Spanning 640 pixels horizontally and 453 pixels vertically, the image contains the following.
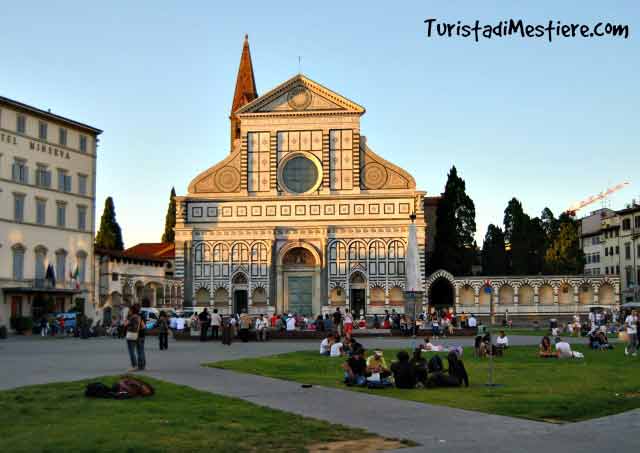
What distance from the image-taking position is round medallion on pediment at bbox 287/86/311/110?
68750mm

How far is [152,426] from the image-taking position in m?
12.4

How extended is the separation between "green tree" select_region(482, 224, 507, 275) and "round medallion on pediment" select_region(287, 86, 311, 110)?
23133 millimetres

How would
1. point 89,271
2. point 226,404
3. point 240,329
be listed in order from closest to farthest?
point 226,404 → point 240,329 → point 89,271

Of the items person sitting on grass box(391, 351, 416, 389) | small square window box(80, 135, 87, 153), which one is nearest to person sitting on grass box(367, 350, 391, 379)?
person sitting on grass box(391, 351, 416, 389)

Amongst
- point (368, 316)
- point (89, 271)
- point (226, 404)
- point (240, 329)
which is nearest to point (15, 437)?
point (226, 404)

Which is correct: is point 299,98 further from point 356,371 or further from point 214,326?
point 356,371

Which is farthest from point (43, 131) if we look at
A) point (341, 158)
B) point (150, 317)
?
point (341, 158)

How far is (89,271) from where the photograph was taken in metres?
59.5

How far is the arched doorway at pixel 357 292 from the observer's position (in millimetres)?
67250

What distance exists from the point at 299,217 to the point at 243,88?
25080 millimetres

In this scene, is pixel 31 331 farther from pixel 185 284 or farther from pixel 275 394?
pixel 275 394

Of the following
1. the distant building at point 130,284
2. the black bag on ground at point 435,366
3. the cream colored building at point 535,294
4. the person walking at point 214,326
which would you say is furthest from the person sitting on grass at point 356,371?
the cream colored building at point 535,294

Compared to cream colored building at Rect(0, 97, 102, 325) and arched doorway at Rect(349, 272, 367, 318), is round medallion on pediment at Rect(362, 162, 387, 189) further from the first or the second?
cream colored building at Rect(0, 97, 102, 325)

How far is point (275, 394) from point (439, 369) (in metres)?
4.41
